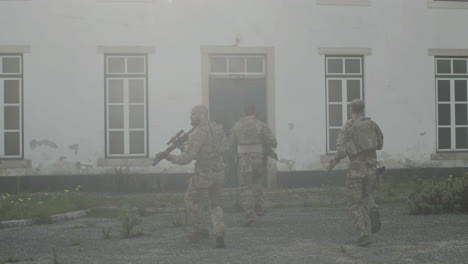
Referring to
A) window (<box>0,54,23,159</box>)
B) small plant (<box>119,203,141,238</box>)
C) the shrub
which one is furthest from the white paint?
small plant (<box>119,203,141,238</box>)

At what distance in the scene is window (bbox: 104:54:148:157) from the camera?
14.9m

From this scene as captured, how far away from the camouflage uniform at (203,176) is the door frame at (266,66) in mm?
7003

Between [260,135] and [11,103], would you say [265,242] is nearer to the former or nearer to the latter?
[260,135]

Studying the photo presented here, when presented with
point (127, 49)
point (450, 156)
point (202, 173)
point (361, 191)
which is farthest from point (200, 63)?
point (361, 191)

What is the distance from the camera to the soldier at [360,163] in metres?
7.70

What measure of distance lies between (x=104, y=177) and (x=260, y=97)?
412cm

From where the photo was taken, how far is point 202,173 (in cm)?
788

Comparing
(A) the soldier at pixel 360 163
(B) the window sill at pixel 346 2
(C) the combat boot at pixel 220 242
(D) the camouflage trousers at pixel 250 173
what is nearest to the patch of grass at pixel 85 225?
(D) the camouflage trousers at pixel 250 173

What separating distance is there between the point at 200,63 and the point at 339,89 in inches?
137

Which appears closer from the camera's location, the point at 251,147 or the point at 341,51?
the point at 251,147

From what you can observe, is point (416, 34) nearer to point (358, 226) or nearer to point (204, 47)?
point (204, 47)

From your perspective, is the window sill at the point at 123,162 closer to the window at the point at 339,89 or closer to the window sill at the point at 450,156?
the window at the point at 339,89

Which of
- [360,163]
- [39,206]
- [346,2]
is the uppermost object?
[346,2]

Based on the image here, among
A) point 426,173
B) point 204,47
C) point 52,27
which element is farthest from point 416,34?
point 52,27
